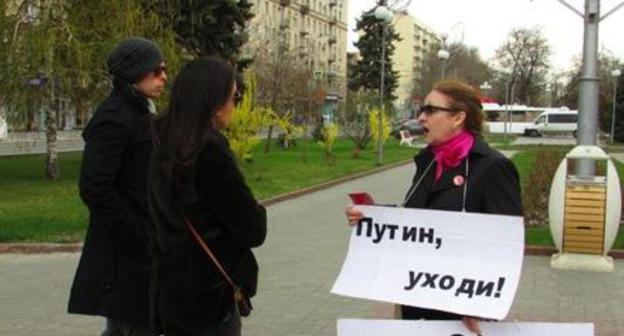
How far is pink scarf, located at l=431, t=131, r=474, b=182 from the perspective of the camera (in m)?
3.49

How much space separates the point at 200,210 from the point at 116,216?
678 mm

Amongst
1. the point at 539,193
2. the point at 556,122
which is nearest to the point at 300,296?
the point at 539,193

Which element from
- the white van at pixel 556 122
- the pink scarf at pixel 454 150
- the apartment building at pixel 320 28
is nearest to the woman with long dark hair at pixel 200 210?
the pink scarf at pixel 454 150

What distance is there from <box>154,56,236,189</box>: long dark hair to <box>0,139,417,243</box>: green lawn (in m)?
8.56

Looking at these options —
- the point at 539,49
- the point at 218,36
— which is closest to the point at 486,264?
the point at 218,36

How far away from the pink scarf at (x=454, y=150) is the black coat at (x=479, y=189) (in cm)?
2

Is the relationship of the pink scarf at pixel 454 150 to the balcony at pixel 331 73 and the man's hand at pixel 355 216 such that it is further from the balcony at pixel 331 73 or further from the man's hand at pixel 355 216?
the balcony at pixel 331 73

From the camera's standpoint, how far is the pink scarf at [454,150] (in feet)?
11.4

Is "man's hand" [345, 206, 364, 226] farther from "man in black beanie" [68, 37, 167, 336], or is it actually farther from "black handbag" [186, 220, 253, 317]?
"man in black beanie" [68, 37, 167, 336]

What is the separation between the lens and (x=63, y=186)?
19703 millimetres

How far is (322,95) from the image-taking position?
177ft

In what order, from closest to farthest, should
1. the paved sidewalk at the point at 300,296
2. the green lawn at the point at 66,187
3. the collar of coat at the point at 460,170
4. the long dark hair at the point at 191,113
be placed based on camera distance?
the long dark hair at the point at 191,113, the collar of coat at the point at 460,170, the paved sidewalk at the point at 300,296, the green lawn at the point at 66,187

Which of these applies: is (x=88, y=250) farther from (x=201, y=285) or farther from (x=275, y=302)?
(x=275, y=302)

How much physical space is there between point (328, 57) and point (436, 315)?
11730 cm
